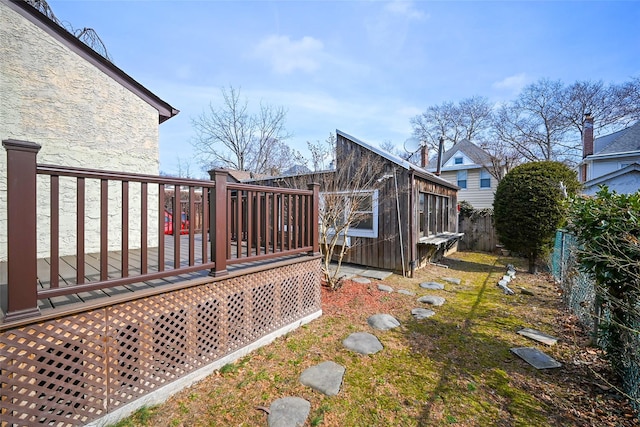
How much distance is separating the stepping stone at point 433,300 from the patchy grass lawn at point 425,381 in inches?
16.8

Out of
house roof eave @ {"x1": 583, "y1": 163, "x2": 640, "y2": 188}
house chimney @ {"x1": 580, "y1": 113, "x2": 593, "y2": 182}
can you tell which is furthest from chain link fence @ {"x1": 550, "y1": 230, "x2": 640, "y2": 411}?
house chimney @ {"x1": 580, "y1": 113, "x2": 593, "y2": 182}

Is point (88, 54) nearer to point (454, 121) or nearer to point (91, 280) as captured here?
point (91, 280)

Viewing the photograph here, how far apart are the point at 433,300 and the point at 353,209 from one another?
8.16ft

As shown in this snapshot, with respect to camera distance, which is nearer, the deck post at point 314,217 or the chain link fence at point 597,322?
the chain link fence at point 597,322

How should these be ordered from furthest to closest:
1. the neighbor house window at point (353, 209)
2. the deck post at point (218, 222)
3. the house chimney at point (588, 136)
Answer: the house chimney at point (588, 136)
the neighbor house window at point (353, 209)
the deck post at point (218, 222)

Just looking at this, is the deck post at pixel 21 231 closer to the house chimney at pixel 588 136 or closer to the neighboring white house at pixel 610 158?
the neighboring white house at pixel 610 158

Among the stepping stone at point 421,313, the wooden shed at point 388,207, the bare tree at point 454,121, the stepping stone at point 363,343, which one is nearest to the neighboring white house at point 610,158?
the bare tree at point 454,121

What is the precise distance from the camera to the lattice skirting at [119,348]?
1812 millimetres

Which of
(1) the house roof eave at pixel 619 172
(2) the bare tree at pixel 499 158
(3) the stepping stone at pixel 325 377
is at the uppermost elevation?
(2) the bare tree at pixel 499 158

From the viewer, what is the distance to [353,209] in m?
6.07

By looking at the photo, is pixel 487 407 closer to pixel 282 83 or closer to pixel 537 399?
pixel 537 399

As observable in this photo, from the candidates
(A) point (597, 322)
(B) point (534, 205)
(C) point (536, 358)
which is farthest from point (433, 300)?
(B) point (534, 205)

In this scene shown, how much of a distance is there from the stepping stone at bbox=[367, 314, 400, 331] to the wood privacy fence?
32.1 ft

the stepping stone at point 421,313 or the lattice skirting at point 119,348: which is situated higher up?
the lattice skirting at point 119,348
